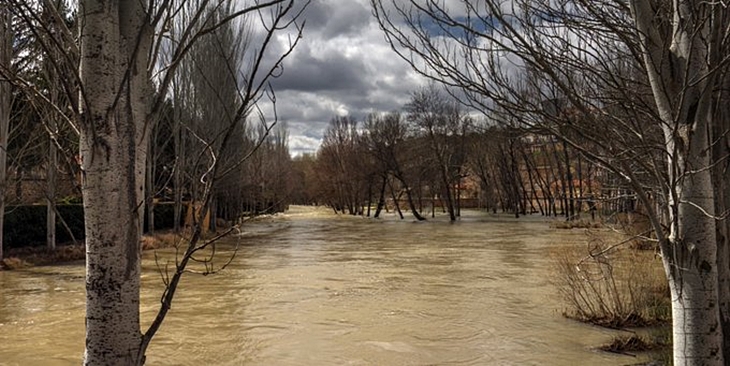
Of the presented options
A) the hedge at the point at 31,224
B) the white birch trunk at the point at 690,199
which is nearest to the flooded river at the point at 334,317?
the hedge at the point at 31,224

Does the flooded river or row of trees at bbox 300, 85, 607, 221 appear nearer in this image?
the flooded river

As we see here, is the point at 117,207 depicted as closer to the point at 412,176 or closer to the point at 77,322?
the point at 77,322

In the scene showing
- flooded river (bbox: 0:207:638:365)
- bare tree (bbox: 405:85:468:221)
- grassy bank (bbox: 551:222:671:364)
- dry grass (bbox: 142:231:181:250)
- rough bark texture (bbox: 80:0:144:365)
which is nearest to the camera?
rough bark texture (bbox: 80:0:144:365)

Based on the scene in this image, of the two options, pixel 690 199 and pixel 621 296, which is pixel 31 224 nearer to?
pixel 621 296

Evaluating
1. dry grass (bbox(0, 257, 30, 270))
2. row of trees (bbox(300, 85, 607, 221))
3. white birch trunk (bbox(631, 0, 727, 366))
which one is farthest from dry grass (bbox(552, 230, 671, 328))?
row of trees (bbox(300, 85, 607, 221))

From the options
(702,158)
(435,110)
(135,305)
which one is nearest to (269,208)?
(135,305)

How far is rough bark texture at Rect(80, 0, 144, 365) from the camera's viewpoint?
1.62 meters

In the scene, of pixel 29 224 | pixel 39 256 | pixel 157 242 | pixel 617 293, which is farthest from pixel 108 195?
pixel 157 242

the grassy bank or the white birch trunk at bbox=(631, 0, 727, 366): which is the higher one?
the white birch trunk at bbox=(631, 0, 727, 366)

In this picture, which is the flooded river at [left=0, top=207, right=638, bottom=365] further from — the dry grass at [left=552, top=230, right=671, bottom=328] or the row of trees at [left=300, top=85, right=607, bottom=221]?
the row of trees at [left=300, top=85, right=607, bottom=221]

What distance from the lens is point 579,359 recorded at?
6621 millimetres

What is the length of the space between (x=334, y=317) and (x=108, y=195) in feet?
24.7

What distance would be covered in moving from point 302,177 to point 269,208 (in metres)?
63.8

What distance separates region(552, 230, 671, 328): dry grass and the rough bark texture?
6.98 meters
